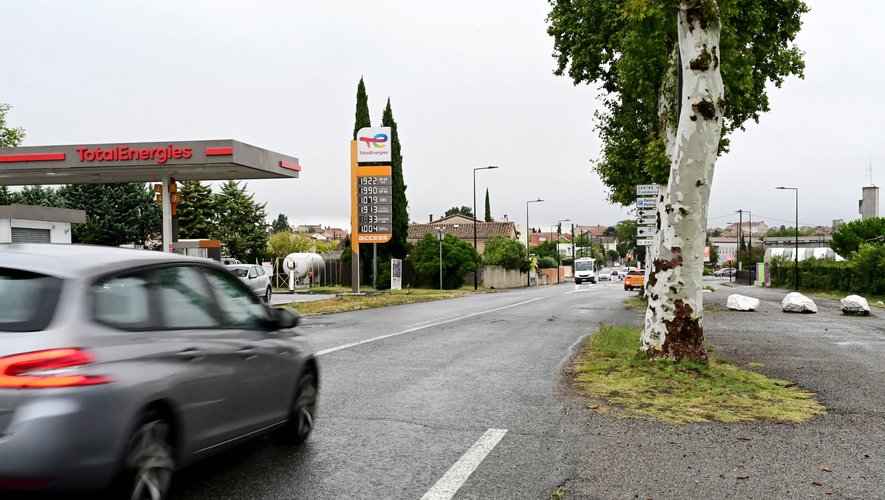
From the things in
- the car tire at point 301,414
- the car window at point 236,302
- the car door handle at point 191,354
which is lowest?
the car tire at point 301,414

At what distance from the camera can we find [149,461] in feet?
13.0

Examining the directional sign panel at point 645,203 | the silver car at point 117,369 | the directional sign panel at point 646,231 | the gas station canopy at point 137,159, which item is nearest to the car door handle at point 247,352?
the silver car at point 117,369

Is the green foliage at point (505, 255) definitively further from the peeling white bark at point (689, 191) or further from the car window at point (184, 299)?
the car window at point (184, 299)

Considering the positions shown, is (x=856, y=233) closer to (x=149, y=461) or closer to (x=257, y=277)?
(x=257, y=277)

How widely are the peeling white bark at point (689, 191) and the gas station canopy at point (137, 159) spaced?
20.6 m

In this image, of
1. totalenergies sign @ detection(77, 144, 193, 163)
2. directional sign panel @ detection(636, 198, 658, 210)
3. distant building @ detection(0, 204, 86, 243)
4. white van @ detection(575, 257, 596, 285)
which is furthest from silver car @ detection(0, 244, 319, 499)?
white van @ detection(575, 257, 596, 285)

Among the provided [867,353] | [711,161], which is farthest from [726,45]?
[867,353]

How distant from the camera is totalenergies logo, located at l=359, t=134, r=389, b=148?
39.9m

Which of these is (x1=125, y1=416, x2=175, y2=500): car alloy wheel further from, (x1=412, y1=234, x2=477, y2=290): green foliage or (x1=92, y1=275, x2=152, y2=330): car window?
(x1=412, y1=234, x2=477, y2=290): green foliage

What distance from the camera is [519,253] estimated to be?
220 ft

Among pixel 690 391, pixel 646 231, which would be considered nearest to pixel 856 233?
pixel 646 231

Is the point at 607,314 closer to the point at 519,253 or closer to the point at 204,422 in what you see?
the point at 204,422

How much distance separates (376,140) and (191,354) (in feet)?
119

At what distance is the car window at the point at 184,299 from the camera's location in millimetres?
4434
